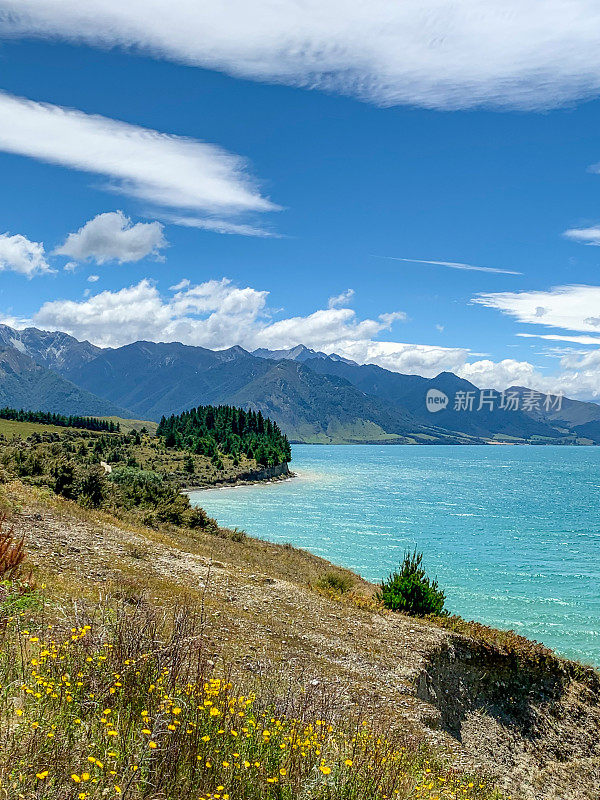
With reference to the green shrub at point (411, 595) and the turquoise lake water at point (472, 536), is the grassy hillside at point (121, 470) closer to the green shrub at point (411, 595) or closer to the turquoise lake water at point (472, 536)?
the turquoise lake water at point (472, 536)

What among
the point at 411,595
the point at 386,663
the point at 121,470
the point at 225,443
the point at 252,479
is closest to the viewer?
the point at 386,663

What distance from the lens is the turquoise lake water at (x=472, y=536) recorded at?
44.1 m

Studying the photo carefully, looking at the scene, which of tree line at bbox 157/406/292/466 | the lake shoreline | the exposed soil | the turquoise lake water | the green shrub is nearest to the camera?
the exposed soil

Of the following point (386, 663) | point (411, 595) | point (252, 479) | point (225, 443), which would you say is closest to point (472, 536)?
point (411, 595)

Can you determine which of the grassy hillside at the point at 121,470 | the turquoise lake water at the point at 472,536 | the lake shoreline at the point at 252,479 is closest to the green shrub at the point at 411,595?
the turquoise lake water at the point at 472,536

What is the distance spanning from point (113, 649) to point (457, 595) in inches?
1798

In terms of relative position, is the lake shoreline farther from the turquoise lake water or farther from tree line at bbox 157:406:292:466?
the turquoise lake water

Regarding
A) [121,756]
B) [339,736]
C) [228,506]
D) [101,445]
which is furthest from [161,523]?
[101,445]

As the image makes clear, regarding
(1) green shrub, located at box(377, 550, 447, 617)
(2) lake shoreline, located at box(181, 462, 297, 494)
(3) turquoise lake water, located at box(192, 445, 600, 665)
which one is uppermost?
(1) green shrub, located at box(377, 550, 447, 617)

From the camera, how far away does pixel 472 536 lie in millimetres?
81250

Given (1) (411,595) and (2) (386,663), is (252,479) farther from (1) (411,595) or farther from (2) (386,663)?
(2) (386,663)

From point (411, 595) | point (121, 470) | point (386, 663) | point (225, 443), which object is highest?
point (386, 663)

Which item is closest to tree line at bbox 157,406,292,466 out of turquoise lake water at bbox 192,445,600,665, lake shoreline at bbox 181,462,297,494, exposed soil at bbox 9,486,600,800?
lake shoreline at bbox 181,462,297,494

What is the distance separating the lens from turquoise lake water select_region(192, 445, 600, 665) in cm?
4409
